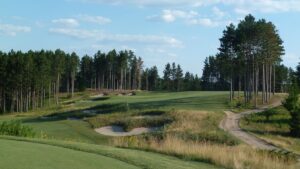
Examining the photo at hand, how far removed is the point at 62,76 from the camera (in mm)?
145625

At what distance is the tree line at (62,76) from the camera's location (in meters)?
104

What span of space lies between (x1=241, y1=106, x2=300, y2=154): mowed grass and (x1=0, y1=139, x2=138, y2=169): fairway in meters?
28.3

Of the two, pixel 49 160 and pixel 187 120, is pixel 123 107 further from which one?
pixel 49 160

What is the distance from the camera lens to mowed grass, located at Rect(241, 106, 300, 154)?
42469 mm

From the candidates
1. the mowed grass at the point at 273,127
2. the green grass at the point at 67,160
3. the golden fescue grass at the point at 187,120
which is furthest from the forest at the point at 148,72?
the green grass at the point at 67,160

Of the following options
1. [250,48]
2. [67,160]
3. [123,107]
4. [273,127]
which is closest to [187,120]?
[273,127]

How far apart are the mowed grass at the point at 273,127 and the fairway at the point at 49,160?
28.3 meters

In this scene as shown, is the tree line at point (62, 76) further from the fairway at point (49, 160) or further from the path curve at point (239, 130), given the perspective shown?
the fairway at point (49, 160)

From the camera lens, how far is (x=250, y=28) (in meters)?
71.6

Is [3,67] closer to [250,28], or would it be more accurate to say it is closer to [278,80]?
[250,28]

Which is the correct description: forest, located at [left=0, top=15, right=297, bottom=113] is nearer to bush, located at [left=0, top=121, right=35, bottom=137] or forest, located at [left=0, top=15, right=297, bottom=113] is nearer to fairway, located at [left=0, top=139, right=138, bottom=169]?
bush, located at [left=0, top=121, right=35, bottom=137]

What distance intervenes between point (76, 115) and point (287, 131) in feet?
83.0

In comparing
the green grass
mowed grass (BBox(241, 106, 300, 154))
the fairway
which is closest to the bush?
the green grass

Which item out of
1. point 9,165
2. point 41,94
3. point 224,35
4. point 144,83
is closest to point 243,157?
point 9,165
